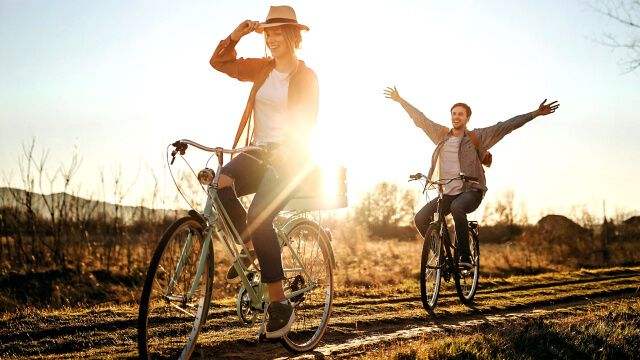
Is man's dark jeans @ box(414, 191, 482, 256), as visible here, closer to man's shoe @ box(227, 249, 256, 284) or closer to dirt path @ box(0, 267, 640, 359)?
dirt path @ box(0, 267, 640, 359)

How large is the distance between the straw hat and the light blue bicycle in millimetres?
972

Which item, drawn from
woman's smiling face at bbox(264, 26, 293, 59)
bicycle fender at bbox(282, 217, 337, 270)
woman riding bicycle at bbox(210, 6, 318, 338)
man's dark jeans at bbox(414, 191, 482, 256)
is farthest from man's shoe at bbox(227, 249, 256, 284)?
man's dark jeans at bbox(414, 191, 482, 256)

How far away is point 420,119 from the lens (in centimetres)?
932

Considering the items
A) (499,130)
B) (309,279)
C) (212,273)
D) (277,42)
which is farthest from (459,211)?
(212,273)

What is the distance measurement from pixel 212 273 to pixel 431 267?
14.1 feet

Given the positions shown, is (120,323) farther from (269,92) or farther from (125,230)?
(125,230)

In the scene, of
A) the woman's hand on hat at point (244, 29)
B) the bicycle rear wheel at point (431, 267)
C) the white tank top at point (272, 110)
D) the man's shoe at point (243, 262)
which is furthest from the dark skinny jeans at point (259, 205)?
the bicycle rear wheel at point (431, 267)

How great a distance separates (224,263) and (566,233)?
47.2ft

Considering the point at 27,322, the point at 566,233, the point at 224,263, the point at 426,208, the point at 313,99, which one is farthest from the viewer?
the point at 566,233

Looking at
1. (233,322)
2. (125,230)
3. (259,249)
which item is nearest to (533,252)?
(125,230)

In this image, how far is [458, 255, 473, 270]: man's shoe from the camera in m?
8.49

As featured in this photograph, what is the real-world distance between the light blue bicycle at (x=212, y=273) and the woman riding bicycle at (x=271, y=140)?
4.7 inches

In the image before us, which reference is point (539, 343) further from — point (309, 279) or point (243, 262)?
point (243, 262)

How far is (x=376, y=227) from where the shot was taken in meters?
39.7
